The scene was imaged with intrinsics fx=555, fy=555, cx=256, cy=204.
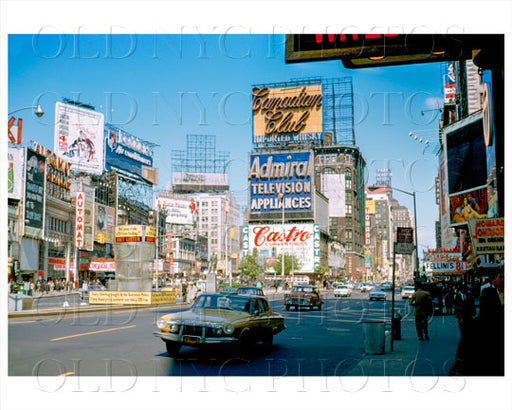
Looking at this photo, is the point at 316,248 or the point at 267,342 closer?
the point at 267,342

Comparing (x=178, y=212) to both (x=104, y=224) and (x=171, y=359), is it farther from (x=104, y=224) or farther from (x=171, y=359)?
(x=171, y=359)

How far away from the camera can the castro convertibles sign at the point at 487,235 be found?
13.4 meters

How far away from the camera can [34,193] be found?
221 feet

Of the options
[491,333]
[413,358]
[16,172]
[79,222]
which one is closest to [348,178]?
[79,222]

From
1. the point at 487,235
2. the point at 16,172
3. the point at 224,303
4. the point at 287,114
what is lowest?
the point at 224,303

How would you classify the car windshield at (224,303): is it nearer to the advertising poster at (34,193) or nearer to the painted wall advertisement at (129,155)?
the advertising poster at (34,193)

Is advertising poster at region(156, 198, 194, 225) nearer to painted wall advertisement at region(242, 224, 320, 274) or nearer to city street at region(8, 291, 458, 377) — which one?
painted wall advertisement at region(242, 224, 320, 274)

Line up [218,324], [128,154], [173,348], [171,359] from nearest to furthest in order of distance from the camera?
1. [218,324]
2. [171,359]
3. [173,348]
4. [128,154]

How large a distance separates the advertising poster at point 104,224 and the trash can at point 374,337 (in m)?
81.6

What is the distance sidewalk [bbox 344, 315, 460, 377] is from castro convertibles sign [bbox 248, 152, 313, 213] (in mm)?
98509

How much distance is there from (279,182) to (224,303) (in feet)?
345

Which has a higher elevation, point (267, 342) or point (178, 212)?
point (178, 212)

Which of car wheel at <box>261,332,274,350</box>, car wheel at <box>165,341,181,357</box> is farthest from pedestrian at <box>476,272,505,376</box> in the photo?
car wheel at <box>165,341,181,357</box>

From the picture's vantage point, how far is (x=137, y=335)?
17125mm
